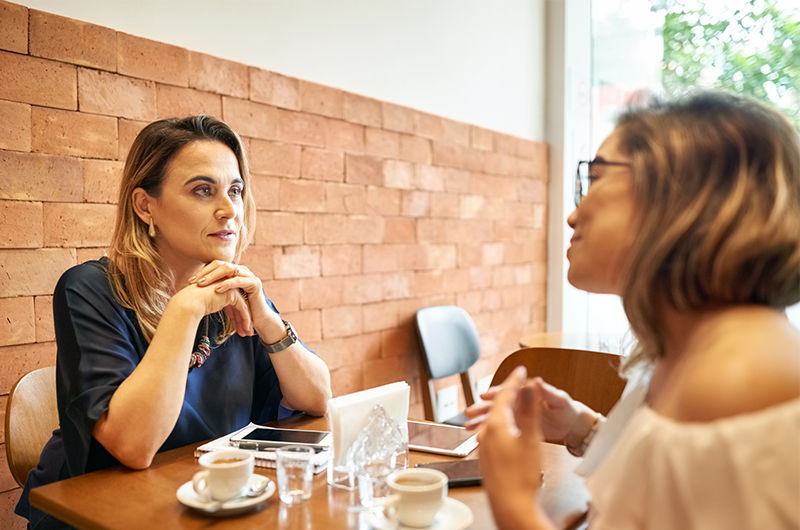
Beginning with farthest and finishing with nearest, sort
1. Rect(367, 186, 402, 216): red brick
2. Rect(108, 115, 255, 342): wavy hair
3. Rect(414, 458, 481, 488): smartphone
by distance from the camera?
Rect(367, 186, 402, 216): red brick, Rect(108, 115, 255, 342): wavy hair, Rect(414, 458, 481, 488): smartphone

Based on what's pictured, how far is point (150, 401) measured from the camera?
1.26 meters

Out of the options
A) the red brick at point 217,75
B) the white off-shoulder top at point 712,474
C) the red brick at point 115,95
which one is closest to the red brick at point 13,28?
the red brick at point 115,95

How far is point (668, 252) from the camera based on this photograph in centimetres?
77

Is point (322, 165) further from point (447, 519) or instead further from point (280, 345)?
point (447, 519)

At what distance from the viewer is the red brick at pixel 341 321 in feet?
8.91

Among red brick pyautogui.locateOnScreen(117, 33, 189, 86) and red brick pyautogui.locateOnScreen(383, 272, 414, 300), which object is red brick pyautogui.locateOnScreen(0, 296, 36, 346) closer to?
red brick pyautogui.locateOnScreen(117, 33, 189, 86)

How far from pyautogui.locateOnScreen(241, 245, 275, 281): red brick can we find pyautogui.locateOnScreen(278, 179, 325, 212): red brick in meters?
0.18

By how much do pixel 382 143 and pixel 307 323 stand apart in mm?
893

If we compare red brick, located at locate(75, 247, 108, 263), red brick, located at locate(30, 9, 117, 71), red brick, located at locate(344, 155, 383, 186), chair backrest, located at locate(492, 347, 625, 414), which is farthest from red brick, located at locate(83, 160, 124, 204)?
chair backrest, located at locate(492, 347, 625, 414)

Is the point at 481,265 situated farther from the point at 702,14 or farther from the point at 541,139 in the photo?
the point at 702,14

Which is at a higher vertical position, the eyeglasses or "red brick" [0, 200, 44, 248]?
the eyeglasses

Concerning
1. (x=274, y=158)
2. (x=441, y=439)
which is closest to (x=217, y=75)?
(x=274, y=158)

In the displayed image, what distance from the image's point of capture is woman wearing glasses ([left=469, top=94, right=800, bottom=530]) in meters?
0.65

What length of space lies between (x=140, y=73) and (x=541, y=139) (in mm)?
2879
